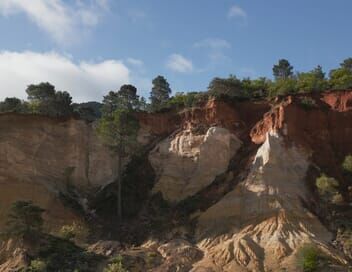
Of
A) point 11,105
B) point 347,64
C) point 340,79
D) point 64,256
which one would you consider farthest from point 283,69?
point 64,256

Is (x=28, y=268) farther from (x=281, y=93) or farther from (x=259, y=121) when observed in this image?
(x=281, y=93)

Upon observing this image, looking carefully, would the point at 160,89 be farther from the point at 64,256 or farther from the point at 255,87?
the point at 64,256

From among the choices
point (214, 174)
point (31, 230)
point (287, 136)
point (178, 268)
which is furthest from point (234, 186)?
point (31, 230)

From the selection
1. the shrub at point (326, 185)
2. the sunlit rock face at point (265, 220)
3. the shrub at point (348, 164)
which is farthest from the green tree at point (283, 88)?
the shrub at point (326, 185)

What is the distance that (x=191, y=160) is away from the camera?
50094 mm

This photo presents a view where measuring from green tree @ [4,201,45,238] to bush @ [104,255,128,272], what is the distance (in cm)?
586

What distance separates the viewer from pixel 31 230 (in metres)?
40.5

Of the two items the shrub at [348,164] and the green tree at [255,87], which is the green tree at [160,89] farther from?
the shrub at [348,164]

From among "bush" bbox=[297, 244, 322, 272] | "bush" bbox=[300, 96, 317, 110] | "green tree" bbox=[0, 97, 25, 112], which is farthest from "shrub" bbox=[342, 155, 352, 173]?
"green tree" bbox=[0, 97, 25, 112]

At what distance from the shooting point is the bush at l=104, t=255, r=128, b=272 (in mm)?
36469

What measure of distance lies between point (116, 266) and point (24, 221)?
764 centimetres

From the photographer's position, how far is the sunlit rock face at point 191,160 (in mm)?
48188

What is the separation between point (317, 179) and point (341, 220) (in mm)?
3825

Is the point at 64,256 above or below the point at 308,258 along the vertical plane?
below
